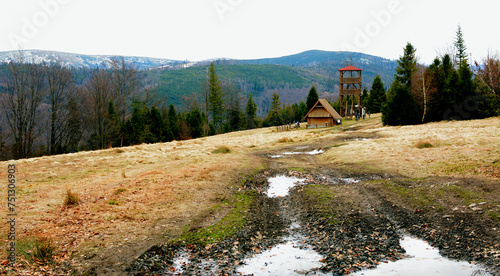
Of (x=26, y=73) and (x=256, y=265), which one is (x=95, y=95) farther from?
(x=256, y=265)

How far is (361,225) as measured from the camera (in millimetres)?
10070

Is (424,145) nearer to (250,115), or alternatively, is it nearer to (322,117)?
(322,117)

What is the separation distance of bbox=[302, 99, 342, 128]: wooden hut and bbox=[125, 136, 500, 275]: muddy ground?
40752 millimetres

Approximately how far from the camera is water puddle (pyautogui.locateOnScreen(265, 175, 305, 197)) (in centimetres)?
1470

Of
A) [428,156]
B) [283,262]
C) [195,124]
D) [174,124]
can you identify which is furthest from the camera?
[195,124]

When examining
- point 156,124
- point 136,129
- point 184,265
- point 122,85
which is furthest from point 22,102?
point 184,265

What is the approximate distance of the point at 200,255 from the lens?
8.26 meters

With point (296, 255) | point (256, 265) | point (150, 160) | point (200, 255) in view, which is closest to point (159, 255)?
point (200, 255)

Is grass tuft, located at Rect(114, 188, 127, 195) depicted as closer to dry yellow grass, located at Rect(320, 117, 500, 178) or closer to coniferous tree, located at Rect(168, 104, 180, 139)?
dry yellow grass, located at Rect(320, 117, 500, 178)

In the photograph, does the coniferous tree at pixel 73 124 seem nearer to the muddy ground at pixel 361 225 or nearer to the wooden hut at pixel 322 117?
the wooden hut at pixel 322 117

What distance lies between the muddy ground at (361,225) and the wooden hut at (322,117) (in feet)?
134

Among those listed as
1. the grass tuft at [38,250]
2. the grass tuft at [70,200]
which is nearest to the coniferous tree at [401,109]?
the grass tuft at [70,200]

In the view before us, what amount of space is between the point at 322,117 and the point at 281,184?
41657 millimetres

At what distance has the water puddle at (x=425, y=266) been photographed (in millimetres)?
6895
